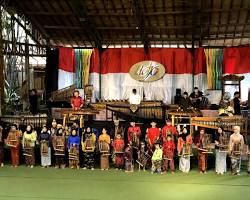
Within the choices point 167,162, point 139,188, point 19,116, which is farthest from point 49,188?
point 19,116

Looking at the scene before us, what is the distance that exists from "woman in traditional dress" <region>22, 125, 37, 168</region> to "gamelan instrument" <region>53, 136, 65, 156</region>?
67cm

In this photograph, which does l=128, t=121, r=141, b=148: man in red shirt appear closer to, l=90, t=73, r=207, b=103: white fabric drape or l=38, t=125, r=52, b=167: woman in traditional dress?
l=38, t=125, r=52, b=167: woman in traditional dress

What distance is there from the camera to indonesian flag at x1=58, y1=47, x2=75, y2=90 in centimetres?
1858

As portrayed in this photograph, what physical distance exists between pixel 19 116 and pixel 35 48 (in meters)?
7.32

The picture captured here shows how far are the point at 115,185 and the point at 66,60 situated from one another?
10.3 metres

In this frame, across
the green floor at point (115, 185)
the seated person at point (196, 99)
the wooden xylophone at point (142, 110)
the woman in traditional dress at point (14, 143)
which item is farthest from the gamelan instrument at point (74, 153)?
the seated person at point (196, 99)

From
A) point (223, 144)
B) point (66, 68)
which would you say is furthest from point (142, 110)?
point (66, 68)

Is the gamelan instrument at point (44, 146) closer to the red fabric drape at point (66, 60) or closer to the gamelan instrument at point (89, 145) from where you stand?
the gamelan instrument at point (89, 145)

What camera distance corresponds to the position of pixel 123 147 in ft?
35.9

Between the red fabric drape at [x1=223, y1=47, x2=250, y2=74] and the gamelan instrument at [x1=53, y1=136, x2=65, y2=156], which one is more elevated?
the red fabric drape at [x1=223, y1=47, x2=250, y2=74]

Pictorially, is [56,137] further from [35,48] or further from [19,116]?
[35,48]

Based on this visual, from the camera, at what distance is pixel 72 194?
8.55m

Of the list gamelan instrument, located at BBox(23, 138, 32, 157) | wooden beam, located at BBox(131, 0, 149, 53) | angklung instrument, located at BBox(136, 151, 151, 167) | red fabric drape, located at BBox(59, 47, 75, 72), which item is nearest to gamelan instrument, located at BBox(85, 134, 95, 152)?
angklung instrument, located at BBox(136, 151, 151, 167)

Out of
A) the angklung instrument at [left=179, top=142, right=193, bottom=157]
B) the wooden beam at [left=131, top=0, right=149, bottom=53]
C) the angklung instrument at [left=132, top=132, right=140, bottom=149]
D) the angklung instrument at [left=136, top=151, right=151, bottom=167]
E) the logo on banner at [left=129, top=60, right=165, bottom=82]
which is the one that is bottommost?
the angklung instrument at [left=136, top=151, right=151, bottom=167]
